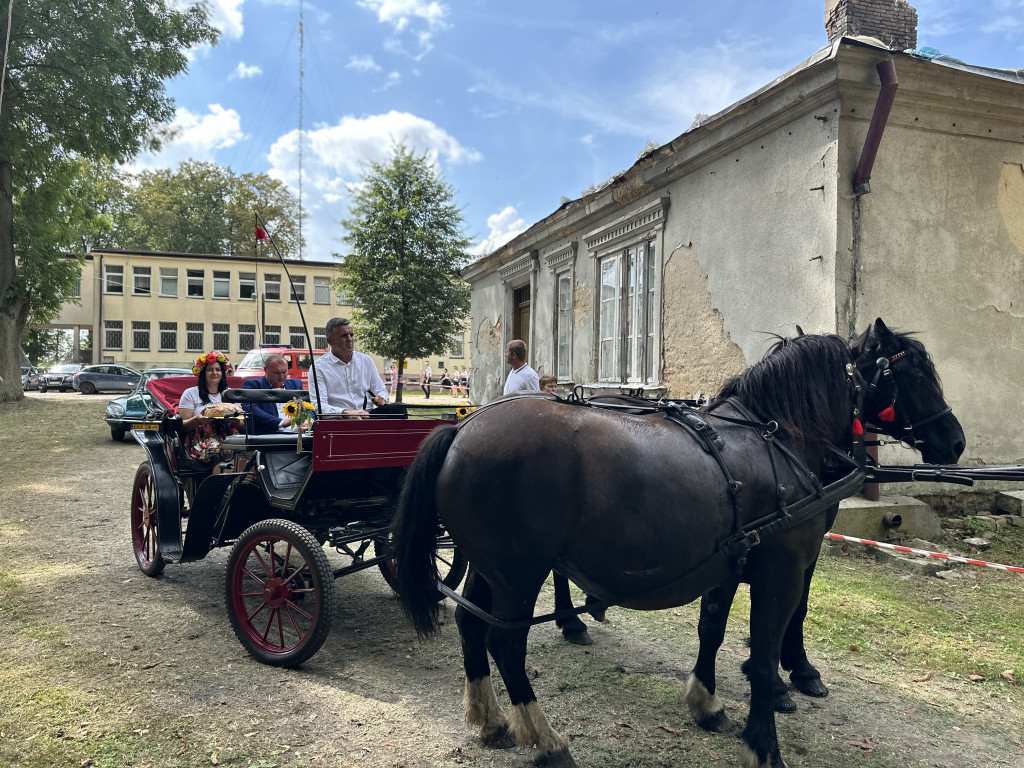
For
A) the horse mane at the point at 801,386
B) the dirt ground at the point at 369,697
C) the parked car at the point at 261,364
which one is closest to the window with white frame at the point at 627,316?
the dirt ground at the point at 369,697

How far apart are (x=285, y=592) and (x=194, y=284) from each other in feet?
140

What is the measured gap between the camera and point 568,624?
4145mm

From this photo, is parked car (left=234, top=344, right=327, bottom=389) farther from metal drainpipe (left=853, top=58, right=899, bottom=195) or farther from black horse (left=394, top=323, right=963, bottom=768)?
black horse (left=394, top=323, right=963, bottom=768)

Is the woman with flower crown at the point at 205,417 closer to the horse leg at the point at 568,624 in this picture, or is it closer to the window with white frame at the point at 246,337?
the horse leg at the point at 568,624

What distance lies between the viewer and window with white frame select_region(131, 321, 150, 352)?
1623 inches

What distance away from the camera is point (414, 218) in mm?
22125

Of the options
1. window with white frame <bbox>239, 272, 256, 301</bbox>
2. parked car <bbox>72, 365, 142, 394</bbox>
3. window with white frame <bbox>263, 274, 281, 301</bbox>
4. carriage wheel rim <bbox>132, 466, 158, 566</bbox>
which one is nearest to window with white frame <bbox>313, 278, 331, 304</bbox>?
window with white frame <bbox>263, 274, 281, 301</bbox>

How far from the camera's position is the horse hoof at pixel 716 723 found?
3.05 m

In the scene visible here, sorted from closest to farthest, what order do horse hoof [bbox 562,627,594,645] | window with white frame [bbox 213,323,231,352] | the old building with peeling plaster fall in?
horse hoof [bbox 562,627,594,645] → the old building with peeling plaster → window with white frame [bbox 213,323,231,352]

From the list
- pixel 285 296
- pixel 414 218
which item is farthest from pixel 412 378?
pixel 414 218

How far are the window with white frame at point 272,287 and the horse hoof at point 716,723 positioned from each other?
143ft

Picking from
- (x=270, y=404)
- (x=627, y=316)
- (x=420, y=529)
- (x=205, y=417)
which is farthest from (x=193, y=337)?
(x=420, y=529)

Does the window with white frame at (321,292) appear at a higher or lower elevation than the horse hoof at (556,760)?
higher

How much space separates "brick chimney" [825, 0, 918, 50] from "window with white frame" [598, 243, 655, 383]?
11.0ft
